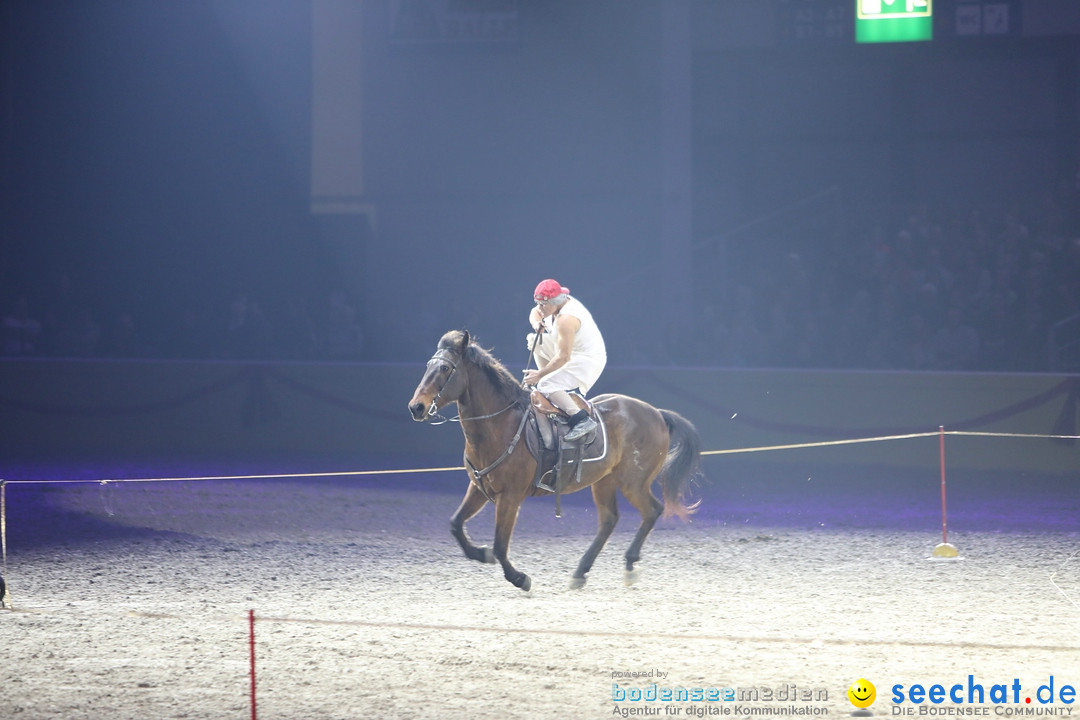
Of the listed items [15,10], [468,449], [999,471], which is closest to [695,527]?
[468,449]

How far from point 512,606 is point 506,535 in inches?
21.6

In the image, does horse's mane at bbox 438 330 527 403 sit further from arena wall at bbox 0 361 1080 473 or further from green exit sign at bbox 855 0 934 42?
green exit sign at bbox 855 0 934 42

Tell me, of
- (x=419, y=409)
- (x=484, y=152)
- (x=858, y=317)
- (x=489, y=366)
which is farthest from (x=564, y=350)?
(x=484, y=152)

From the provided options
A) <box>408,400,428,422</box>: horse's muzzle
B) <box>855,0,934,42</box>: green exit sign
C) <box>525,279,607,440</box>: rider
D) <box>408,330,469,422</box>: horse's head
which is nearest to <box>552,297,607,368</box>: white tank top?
<box>525,279,607,440</box>: rider

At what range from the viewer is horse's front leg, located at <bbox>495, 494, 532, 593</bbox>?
27.3 ft

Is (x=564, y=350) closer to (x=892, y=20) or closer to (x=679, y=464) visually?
(x=679, y=464)

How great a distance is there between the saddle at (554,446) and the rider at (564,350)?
0.08m

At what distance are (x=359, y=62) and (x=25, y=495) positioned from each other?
475 inches

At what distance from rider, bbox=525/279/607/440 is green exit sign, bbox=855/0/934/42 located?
964 centimetres

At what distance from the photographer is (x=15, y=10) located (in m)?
21.4

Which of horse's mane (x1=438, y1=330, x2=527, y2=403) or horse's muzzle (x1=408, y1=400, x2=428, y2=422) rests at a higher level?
horse's mane (x1=438, y1=330, x2=527, y2=403)

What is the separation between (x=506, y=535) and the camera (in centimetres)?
843

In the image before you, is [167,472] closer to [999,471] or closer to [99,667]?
[99,667]

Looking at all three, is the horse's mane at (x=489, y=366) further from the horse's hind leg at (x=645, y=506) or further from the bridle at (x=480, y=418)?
the horse's hind leg at (x=645, y=506)
